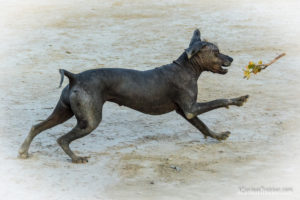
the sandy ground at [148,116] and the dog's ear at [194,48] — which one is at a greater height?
the dog's ear at [194,48]

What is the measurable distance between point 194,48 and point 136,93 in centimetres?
99

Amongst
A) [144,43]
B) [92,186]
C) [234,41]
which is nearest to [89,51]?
[144,43]

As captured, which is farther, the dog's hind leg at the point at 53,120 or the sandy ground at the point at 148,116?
the dog's hind leg at the point at 53,120

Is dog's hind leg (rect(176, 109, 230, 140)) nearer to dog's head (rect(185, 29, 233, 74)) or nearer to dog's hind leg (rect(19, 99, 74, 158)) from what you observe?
dog's head (rect(185, 29, 233, 74))

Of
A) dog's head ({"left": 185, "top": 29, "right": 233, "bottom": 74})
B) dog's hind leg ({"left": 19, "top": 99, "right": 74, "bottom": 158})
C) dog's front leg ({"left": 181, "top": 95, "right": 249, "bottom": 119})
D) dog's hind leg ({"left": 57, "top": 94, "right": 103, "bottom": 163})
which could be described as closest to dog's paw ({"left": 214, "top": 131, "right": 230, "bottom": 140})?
dog's front leg ({"left": 181, "top": 95, "right": 249, "bottom": 119})

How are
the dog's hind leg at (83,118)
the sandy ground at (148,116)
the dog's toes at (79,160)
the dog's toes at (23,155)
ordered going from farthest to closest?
the dog's toes at (23,155) < the dog's toes at (79,160) < the dog's hind leg at (83,118) < the sandy ground at (148,116)

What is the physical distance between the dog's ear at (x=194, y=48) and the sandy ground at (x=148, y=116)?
4.22 feet

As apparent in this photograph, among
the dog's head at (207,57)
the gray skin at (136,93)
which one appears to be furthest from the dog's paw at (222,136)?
the dog's head at (207,57)

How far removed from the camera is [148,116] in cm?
940

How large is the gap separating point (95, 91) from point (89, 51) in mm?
5807

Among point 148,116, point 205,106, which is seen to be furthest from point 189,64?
point 148,116

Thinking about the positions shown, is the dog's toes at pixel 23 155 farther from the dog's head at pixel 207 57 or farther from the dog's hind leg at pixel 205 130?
the dog's head at pixel 207 57

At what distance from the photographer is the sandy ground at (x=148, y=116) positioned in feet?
21.8

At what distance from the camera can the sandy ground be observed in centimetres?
664
